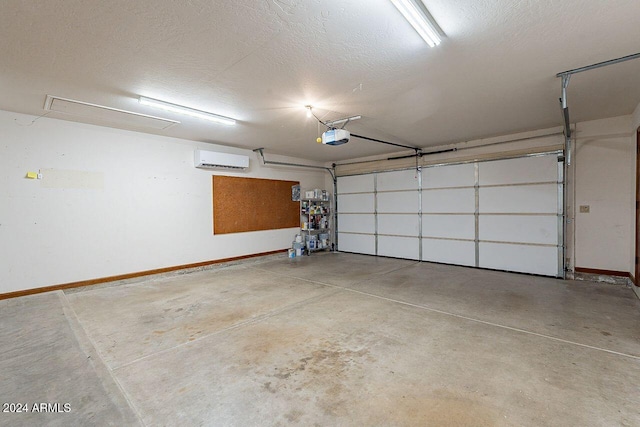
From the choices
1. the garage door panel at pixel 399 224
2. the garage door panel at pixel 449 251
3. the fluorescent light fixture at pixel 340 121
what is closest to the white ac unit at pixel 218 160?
the fluorescent light fixture at pixel 340 121

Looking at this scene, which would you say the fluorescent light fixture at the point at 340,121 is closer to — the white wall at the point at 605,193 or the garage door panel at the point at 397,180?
the garage door panel at the point at 397,180

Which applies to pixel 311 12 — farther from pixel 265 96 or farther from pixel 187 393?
pixel 187 393

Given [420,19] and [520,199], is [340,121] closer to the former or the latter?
[420,19]

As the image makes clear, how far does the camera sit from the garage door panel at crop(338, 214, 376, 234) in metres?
7.88

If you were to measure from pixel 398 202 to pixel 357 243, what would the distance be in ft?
5.58

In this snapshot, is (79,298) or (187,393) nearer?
(187,393)

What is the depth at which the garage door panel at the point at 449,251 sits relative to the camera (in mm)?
6223

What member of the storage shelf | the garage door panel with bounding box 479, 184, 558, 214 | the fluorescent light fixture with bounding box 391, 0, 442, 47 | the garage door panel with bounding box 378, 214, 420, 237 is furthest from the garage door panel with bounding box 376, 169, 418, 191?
the fluorescent light fixture with bounding box 391, 0, 442, 47

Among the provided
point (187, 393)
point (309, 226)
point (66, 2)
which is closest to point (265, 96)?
point (66, 2)

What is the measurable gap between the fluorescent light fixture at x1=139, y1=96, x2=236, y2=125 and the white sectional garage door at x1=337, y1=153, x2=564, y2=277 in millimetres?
4412

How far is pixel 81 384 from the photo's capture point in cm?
214

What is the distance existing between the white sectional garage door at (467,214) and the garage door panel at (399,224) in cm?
2

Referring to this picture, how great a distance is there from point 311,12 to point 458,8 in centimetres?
103

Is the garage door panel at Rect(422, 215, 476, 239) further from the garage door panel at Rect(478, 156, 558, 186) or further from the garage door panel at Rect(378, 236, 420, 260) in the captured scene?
the garage door panel at Rect(478, 156, 558, 186)
